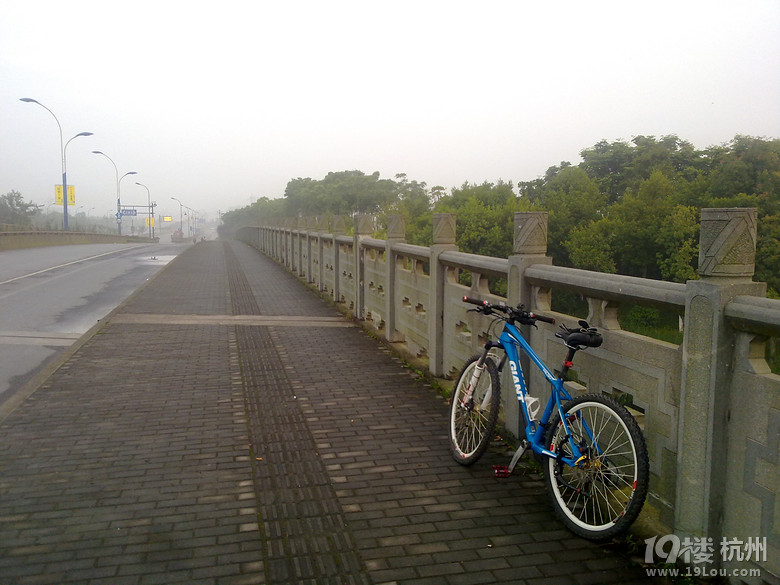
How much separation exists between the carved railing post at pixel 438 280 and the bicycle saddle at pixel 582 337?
3292 millimetres

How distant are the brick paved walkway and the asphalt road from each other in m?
1.21

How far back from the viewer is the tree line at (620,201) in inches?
1350

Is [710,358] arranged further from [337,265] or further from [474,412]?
[337,265]

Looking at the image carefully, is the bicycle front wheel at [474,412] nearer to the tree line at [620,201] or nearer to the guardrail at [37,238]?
the tree line at [620,201]

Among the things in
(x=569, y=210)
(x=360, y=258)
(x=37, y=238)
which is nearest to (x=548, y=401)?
(x=360, y=258)

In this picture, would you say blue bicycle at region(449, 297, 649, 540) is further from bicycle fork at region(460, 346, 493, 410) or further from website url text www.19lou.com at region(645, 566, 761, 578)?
website url text www.19lou.com at region(645, 566, 761, 578)

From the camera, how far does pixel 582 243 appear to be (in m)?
52.8

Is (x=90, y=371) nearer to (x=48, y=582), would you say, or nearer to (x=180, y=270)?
(x=48, y=582)

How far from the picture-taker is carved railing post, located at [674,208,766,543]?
9.65 feet

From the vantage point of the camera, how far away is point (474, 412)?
4.69m

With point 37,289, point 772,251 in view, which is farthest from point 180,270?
point 772,251

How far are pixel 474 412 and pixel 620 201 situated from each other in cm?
5968

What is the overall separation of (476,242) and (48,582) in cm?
6456

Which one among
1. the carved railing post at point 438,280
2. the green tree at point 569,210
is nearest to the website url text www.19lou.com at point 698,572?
the carved railing post at point 438,280
